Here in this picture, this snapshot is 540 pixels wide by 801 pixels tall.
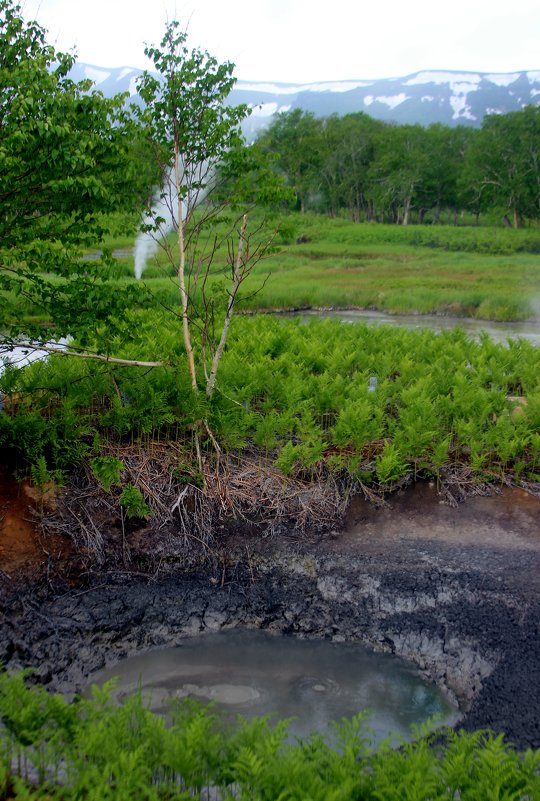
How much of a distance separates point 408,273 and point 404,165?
8092mm

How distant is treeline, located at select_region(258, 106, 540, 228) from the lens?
24438 millimetres

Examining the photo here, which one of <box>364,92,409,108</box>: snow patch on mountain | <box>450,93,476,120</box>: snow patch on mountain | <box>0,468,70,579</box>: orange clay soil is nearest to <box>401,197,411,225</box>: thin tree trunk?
<box>0,468,70,579</box>: orange clay soil

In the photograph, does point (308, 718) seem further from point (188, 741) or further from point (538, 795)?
point (538, 795)

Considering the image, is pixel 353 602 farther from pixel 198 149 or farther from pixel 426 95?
pixel 426 95

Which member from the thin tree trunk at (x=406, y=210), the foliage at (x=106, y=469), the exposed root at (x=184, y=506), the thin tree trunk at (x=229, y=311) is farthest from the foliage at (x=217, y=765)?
the thin tree trunk at (x=406, y=210)

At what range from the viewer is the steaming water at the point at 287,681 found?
4.59 metres

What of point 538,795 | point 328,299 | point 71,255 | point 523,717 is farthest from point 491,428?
point 328,299

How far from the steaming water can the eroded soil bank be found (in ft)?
0.49

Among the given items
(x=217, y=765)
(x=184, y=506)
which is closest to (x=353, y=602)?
(x=184, y=506)

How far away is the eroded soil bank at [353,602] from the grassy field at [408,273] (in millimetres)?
12993

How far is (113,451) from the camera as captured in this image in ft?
22.8

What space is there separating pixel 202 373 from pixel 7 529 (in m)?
2.61

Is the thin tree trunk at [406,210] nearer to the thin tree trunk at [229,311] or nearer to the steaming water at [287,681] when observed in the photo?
the thin tree trunk at [229,311]

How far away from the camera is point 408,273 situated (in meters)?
22.2
